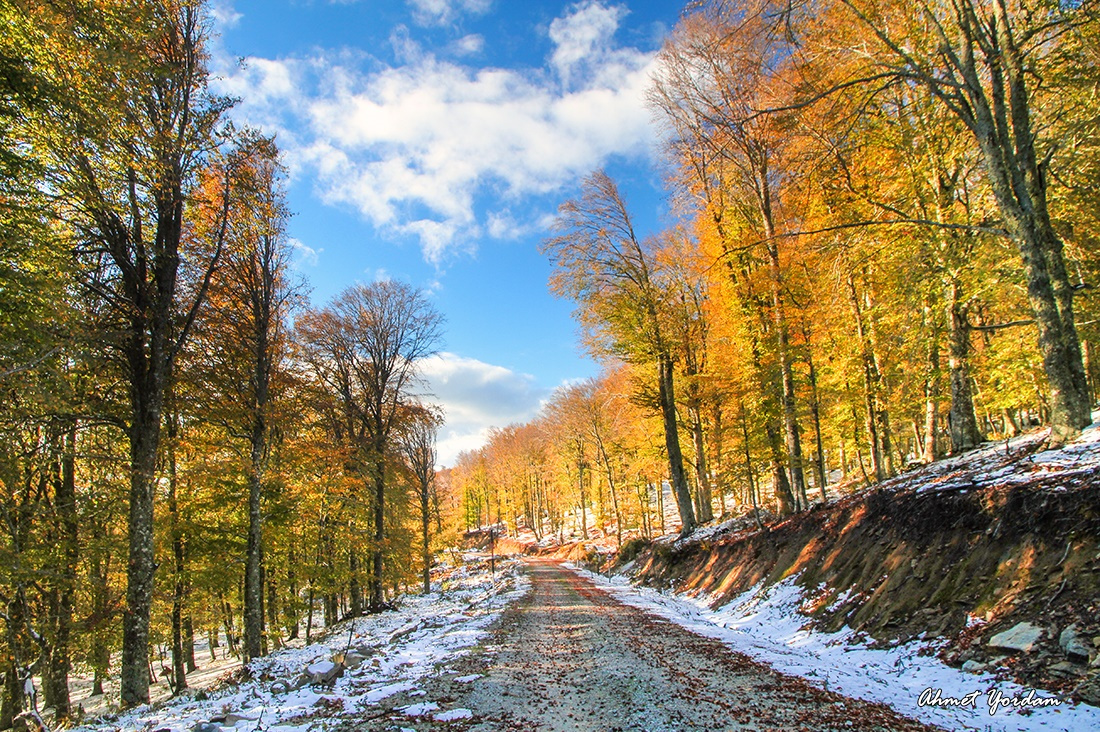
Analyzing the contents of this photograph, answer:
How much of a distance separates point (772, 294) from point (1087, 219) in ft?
21.2

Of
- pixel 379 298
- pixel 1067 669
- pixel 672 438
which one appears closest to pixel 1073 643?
pixel 1067 669

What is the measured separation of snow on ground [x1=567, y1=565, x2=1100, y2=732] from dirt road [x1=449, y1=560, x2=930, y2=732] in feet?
1.31

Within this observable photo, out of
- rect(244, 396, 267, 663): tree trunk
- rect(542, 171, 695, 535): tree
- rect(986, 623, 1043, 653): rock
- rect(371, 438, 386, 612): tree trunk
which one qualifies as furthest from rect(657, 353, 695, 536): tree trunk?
rect(244, 396, 267, 663): tree trunk

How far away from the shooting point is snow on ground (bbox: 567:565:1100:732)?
13.5ft

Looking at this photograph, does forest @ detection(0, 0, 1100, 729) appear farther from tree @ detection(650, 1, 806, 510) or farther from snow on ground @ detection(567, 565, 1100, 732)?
snow on ground @ detection(567, 565, 1100, 732)

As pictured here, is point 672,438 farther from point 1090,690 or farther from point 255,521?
point 1090,690

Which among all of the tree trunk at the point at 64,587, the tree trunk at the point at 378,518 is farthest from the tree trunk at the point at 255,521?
the tree trunk at the point at 378,518

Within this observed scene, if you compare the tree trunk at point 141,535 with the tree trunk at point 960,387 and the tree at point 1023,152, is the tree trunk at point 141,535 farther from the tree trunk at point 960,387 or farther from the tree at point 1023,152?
the tree trunk at point 960,387

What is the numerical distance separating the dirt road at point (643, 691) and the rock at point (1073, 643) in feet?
5.11

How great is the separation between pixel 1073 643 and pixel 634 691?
13.6 feet

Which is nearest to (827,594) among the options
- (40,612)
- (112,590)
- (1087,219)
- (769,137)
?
(1087,219)

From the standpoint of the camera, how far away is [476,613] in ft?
43.5

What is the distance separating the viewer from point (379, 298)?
21.3 m

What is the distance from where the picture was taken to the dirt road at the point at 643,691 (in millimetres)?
4543
